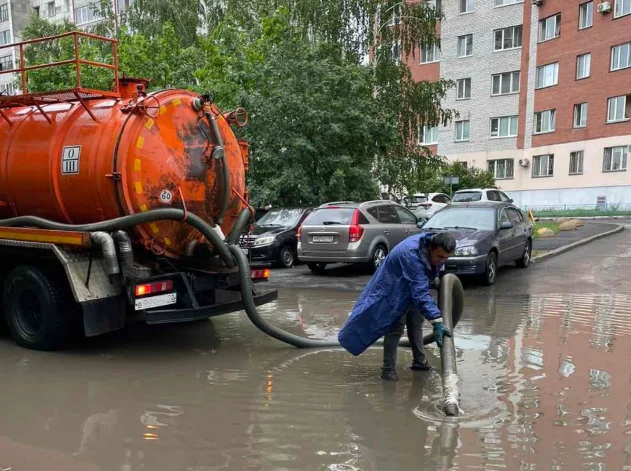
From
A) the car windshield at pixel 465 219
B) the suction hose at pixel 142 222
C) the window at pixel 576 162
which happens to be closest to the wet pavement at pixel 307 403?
the suction hose at pixel 142 222

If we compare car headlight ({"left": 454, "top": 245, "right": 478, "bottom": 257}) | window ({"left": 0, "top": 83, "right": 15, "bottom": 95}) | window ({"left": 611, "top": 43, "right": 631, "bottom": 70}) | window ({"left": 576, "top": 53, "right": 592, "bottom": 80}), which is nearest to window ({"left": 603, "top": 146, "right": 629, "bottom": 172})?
window ({"left": 611, "top": 43, "right": 631, "bottom": 70})

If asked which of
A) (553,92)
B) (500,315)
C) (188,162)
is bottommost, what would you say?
(500,315)

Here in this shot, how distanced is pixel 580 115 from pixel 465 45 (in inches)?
348

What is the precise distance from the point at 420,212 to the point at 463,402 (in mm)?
19377

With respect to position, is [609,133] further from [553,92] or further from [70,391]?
[70,391]

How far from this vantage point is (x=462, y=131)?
127ft

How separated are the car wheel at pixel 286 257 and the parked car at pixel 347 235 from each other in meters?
1.14

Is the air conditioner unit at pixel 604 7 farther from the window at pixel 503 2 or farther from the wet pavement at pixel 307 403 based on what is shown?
the wet pavement at pixel 307 403

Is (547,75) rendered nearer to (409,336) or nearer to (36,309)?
(409,336)

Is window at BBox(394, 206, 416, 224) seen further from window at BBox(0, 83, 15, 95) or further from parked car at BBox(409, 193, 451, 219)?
parked car at BBox(409, 193, 451, 219)

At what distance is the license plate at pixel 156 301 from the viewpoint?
19.2 feet

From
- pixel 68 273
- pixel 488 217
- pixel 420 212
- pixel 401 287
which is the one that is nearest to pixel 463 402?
pixel 401 287

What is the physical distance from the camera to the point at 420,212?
23.8 m

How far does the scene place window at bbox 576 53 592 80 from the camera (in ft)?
110
